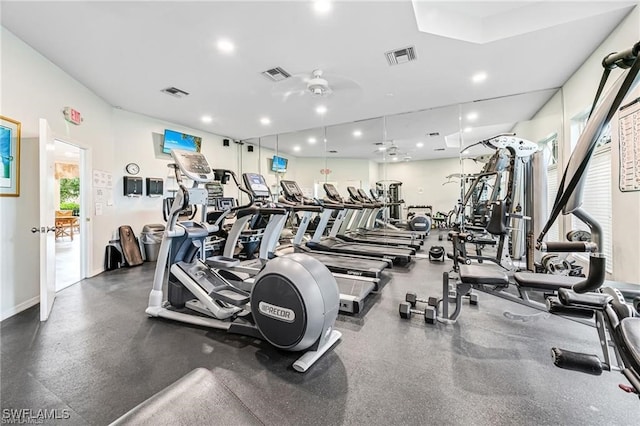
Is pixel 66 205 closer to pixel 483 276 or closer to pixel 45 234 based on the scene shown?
pixel 45 234

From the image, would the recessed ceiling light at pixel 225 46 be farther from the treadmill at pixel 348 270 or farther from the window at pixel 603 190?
the window at pixel 603 190

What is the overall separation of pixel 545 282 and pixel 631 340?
44.4 inches

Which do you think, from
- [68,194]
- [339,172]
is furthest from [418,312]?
[68,194]

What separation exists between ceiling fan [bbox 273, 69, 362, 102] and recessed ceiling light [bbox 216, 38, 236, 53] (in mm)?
1020

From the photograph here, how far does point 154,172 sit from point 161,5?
4.11 meters

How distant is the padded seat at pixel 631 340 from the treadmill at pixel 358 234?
460 centimetres

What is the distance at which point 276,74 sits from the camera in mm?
4066

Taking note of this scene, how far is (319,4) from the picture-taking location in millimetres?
2619

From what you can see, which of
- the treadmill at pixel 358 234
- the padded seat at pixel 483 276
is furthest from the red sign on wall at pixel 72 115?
the padded seat at pixel 483 276

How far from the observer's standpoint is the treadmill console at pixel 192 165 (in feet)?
8.56

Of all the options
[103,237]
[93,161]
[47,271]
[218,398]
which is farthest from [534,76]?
[103,237]

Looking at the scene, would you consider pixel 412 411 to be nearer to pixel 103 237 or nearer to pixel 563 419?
pixel 563 419

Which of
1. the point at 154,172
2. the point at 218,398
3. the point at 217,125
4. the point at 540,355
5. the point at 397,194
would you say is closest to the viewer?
the point at 218,398

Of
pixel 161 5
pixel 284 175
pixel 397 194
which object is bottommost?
pixel 397 194
